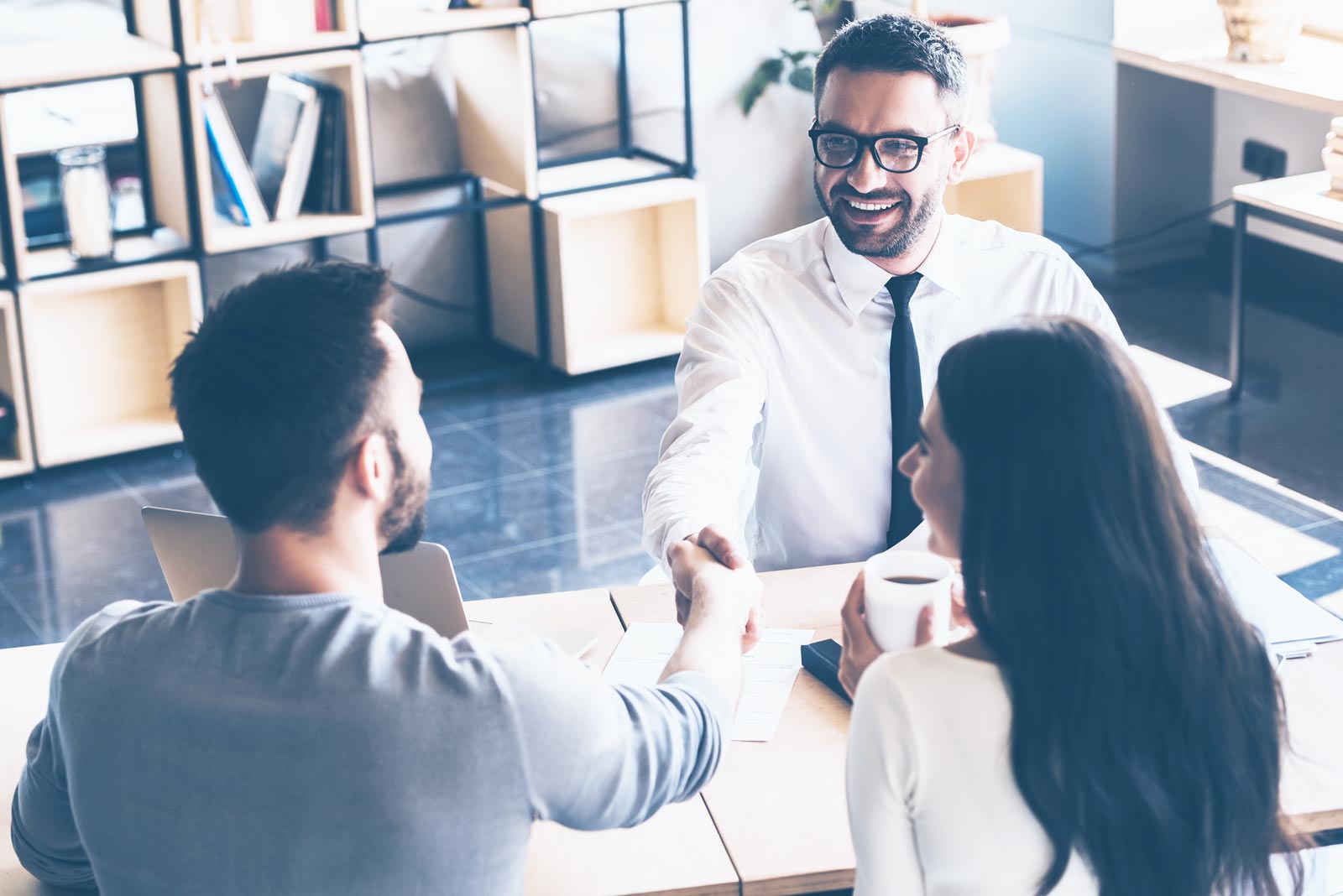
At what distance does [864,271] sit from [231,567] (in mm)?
986

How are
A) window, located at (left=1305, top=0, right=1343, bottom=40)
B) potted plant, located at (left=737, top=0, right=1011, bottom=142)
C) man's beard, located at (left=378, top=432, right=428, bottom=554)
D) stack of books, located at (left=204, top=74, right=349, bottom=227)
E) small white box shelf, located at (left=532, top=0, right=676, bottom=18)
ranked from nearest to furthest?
man's beard, located at (left=378, top=432, right=428, bottom=554) < stack of books, located at (left=204, top=74, right=349, bottom=227) < small white box shelf, located at (left=532, top=0, right=676, bottom=18) < potted plant, located at (left=737, top=0, right=1011, bottom=142) < window, located at (left=1305, top=0, right=1343, bottom=40)

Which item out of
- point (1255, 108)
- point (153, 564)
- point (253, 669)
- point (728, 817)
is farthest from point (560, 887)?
point (1255, 108)

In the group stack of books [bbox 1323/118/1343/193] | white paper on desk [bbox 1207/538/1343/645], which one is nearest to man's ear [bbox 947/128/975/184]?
white paper on desk [bbox 1207/538/1343/645]

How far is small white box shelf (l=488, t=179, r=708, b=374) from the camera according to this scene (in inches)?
183

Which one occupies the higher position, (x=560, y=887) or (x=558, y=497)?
(x=560, y=887)

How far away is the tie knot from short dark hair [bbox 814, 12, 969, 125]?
0.22 metres

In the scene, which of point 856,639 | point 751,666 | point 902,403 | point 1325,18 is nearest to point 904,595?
point 856,639

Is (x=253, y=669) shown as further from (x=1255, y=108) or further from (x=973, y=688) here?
(x=1255, y=108)

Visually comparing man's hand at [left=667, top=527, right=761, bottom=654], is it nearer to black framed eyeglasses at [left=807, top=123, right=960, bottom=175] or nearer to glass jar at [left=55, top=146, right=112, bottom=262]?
black framed eyeglasses at [left=807, top=123, right=960, bottom=175]

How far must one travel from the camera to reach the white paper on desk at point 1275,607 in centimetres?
181

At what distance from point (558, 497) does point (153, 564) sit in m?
0.93

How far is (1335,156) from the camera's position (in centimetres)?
396

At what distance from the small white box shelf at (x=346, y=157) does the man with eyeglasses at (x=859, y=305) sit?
214 centimetres

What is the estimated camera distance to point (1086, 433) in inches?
48.2
